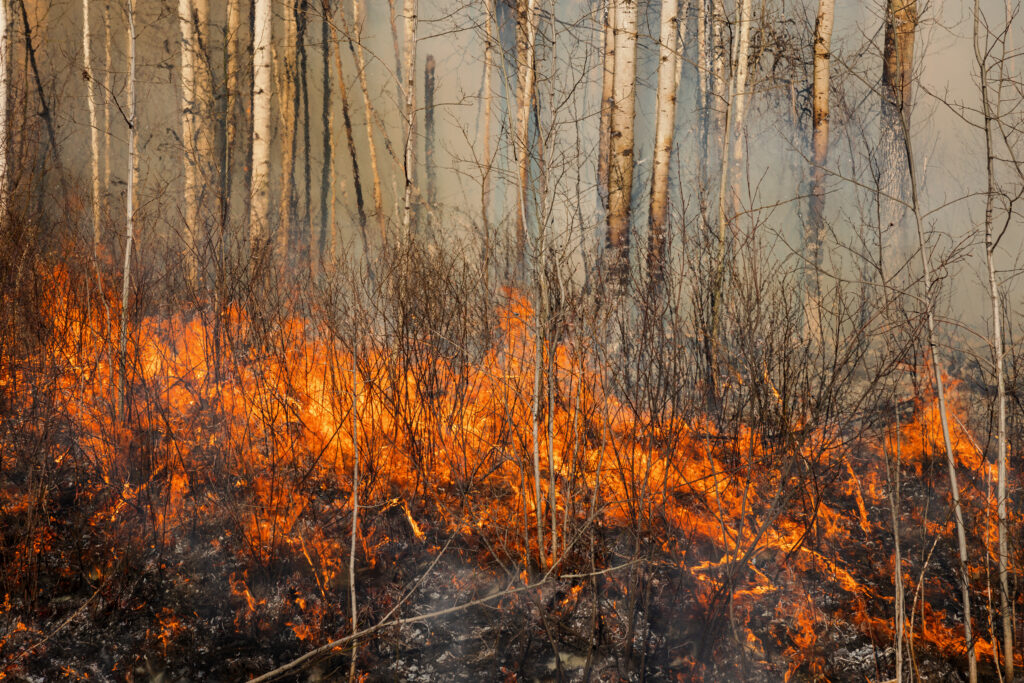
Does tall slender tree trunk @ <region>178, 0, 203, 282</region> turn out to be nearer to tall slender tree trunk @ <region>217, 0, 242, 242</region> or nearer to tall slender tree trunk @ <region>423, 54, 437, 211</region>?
tall slender tree trunk @ <region>217, 0, 242, 242</region>

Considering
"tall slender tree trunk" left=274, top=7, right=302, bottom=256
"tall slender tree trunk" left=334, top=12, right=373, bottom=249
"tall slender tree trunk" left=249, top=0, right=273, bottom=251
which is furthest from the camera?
"tall slender tree trunk" left=274, top=7, right=302, bottom=256

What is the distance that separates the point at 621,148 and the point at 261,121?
4441 mm

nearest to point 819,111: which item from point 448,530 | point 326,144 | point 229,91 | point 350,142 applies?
point 448,530

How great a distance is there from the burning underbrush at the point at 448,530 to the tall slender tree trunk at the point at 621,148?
1.46 m

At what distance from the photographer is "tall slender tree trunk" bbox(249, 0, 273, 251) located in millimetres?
8180

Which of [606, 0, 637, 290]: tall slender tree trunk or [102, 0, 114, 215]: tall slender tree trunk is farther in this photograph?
[102, 0, 114, 215]: tall slender tree trunk

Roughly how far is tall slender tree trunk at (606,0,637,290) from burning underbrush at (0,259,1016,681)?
1.46 meters

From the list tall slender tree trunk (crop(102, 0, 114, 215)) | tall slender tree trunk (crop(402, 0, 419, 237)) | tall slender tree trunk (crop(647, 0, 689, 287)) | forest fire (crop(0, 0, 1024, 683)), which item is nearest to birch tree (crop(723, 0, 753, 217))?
tall slender tree trunk (crop(647, 0, 689, 287))

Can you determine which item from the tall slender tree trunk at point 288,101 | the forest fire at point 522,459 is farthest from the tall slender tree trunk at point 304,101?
the forest fire at point 522,459

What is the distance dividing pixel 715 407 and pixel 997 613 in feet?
6.54

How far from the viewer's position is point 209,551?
4375 mm

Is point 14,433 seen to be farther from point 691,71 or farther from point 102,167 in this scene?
point 691,71

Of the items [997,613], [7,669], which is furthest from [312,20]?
[997,613]

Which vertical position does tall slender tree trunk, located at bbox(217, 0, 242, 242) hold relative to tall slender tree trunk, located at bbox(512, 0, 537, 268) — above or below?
above
